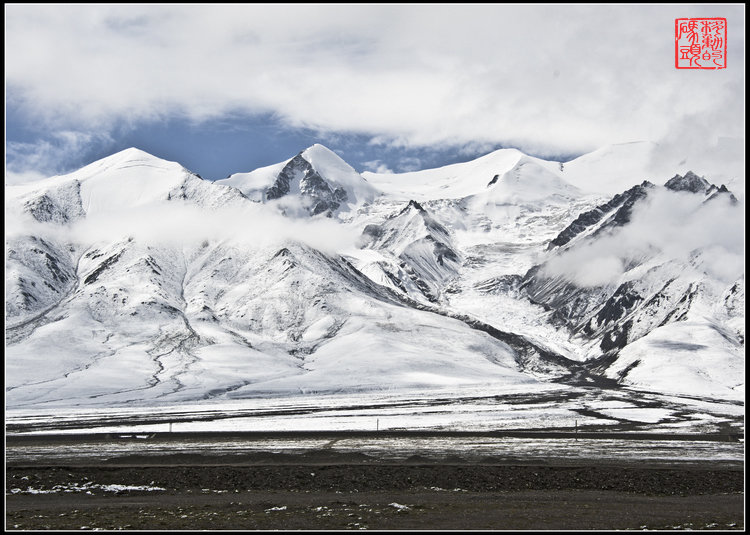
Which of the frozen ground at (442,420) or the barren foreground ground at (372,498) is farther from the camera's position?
the frozen ground at (442,420)

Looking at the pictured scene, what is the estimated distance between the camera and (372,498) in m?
45.2

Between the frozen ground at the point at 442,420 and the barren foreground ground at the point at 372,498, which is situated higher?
the barren foreground ground at the point at 372,498

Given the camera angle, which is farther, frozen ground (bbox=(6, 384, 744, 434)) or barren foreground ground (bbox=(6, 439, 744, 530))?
frozen ground (bbox=(6, 384, 744, 434))

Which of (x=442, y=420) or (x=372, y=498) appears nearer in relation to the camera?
(x=372, y=498)

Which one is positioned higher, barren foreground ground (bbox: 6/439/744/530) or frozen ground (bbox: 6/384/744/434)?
barren foreground ground (bbox: 6/439/744/530)

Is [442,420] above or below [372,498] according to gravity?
below

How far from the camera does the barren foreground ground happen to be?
37969 mm

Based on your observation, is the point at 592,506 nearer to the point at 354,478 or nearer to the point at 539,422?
the point at 354,478

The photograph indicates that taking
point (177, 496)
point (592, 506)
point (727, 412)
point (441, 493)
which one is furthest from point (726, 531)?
point (727, 412)

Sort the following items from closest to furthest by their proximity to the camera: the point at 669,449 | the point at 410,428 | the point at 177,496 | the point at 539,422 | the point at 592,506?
the point at 592,506
the point at 177,496
the point at 669,449
the point at 410,428
the point at 539,422

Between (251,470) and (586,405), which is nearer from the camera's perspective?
(251,470)

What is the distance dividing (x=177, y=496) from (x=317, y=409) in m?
133

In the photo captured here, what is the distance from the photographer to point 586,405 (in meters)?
184

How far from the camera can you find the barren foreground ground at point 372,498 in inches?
1495
